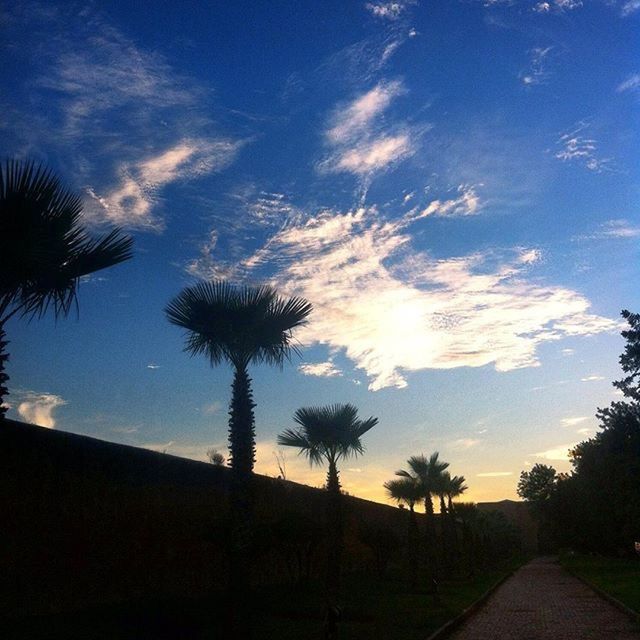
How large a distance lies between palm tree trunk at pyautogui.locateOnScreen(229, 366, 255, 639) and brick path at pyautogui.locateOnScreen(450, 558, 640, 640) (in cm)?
485

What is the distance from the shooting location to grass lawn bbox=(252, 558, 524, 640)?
13703 millimetres

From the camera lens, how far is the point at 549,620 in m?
16.2

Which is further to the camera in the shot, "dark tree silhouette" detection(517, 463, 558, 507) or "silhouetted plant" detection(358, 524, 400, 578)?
"dark tree silhouette" detection(517, 463, 558, 507)

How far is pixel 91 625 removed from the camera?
1130cm

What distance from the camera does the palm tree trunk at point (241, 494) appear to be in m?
12.5

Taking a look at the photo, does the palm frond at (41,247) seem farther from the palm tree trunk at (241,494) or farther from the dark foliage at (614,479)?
the dark foliage at (614,479)

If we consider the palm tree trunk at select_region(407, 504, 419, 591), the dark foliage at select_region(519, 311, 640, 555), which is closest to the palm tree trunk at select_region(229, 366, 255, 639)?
the palm tree trunk at select_region(407, 504, 419, 591)

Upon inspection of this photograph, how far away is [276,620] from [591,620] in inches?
307

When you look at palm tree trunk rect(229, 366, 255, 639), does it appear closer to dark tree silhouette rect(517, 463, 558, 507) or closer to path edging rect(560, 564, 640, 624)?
path edging rect(560, 564, 640, 624)

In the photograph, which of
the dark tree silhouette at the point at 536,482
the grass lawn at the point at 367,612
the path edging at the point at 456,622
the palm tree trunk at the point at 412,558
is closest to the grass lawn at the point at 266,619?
the grass lawn at the point at 367,612

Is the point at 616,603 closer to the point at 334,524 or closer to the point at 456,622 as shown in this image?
the point at 456,622

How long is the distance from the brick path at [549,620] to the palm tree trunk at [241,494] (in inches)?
191

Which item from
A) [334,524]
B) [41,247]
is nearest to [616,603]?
[334,524]

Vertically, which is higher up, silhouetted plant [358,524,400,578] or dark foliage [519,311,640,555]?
dark foliage [519,311,640,555]
